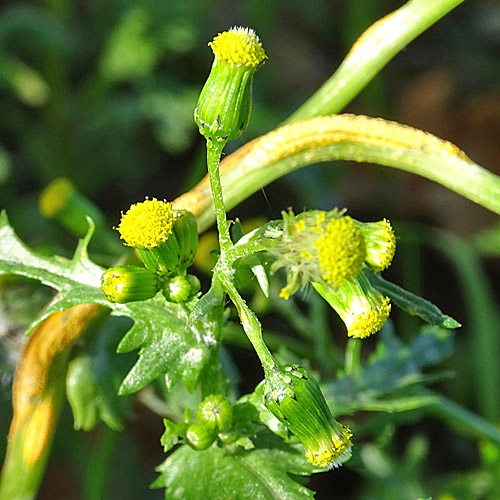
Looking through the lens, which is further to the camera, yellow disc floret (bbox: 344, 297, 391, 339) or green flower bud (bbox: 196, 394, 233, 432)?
green flower bud (bbox: 196, 394, 233, 432)

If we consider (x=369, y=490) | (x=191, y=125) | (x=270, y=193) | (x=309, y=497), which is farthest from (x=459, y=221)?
(x=309, y=497)

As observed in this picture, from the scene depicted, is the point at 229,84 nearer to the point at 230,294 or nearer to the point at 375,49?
the point at 230,294

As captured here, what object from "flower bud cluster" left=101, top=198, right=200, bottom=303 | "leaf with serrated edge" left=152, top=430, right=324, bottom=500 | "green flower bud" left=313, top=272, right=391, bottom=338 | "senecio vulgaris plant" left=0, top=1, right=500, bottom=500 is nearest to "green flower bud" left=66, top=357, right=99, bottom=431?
"senecio vulgaris plant" left=0, top=1, right=500, bottom=500

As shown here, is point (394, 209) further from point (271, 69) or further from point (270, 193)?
point (271, 69)

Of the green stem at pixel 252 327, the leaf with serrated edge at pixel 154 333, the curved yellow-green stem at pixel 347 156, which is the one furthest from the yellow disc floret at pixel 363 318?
the curved yellow-green stem at pixel 347 156

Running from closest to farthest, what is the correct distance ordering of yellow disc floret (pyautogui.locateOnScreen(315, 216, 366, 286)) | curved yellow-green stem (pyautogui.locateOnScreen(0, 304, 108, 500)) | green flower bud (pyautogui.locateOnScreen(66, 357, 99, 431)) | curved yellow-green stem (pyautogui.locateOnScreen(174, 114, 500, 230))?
yellow disc floret (pyautogui.locateOnScreen(315, 216, 366, 286)) → curved yellow-green stem (pyautogui.locateOnScreen(174, 114, 500, 230)) → curved yellow-green stem (pyautogui.locateOnScreen(0, 304, 108, 500)) → green flower bud (pyautogui.locateOnScreen(66, 357, 99, 431))

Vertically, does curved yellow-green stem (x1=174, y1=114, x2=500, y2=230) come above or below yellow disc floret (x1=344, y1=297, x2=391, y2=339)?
above

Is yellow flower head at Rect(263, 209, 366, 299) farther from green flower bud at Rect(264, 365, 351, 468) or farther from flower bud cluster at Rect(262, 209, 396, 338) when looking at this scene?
green flower bud at Rect(264, 365, 351, 468)

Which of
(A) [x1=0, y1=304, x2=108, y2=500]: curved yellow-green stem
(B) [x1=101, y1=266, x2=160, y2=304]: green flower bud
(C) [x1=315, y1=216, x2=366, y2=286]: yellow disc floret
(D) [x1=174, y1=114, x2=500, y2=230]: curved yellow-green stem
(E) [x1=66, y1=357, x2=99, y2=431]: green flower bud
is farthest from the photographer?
(E) [x1=66, y1=357, x2=99, y2=431]: green flower bud
